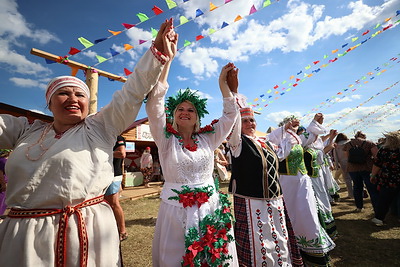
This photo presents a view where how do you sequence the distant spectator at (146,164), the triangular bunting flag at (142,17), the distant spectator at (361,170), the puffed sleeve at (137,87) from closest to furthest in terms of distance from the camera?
the puffed sleeve at (137,87), the triangular bunting flag at (142,17), the distant spectator at (361,170), the distant spectator at (146,164)

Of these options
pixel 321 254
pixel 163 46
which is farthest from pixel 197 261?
pixel 321 254

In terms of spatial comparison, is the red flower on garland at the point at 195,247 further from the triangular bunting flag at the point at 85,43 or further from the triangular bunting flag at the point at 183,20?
the triangular bunting flag at the point at 85,43

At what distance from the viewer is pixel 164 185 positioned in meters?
1.90

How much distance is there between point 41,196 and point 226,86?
5.58 ft

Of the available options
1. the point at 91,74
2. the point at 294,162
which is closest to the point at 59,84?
the point at 294,162

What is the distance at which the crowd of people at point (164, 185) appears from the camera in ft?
3.71

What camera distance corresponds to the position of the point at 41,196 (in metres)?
1.12

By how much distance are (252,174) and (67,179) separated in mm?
1909

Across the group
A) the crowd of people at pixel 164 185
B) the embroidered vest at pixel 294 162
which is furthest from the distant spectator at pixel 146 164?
the crowd of people at pixel 164 185

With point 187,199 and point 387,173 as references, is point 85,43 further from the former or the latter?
point 387,173

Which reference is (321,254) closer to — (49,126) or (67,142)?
(67,142)

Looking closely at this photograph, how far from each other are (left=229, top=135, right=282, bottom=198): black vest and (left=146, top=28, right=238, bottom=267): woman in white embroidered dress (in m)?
0.55

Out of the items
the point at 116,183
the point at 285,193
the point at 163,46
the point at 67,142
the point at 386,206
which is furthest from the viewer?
the point at 386,206

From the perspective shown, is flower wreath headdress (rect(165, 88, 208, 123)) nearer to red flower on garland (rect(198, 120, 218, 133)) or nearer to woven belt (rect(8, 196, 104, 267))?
red flower on garland (rect(198, 120, 218, 133))
